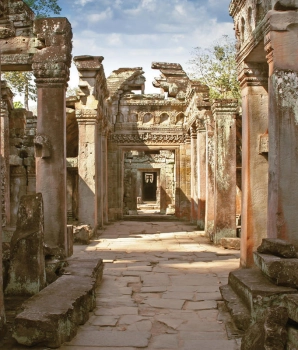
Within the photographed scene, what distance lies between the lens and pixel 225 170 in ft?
36.4

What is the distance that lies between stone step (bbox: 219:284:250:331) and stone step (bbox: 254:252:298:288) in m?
0.44

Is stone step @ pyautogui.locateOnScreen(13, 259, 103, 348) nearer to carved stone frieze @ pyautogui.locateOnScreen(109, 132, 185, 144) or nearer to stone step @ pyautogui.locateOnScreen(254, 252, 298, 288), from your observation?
stone step @ pyautogui.locateOnScreen(254, 252, 298, 288)

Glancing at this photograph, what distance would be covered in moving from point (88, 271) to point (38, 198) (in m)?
1.20

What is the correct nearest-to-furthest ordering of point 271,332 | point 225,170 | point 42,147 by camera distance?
point 271,332 < point 42,147 < point 225,170

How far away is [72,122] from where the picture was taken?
52.0 ft

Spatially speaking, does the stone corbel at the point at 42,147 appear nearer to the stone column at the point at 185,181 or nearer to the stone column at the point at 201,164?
the stone column at the point at 201,164

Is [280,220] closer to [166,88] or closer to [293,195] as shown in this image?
[293,195]

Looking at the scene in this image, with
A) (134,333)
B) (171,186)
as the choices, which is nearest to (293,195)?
(134,333)

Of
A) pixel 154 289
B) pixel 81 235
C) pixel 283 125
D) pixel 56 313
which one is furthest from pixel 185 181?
pixel 56 313

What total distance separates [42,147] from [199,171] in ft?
23.9

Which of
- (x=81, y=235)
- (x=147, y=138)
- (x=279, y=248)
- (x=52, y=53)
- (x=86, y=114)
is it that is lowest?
(x=81, y=235)

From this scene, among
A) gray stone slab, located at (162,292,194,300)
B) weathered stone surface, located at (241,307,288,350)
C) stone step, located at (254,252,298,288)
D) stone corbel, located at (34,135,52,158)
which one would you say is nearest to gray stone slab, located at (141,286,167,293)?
gray stone slab, located at (162,292,194,300)

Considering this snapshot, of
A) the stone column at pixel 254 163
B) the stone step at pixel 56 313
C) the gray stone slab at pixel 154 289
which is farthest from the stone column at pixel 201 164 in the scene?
the stone step at pixel 56 313

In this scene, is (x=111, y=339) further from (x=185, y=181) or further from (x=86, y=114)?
(x=185, y=181)
